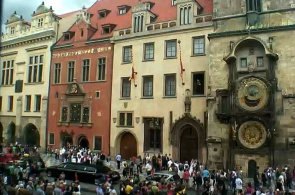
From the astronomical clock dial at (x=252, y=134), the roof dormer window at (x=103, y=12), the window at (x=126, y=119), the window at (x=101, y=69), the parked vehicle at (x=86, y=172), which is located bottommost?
the parked vehicle at (x=86, y=172)

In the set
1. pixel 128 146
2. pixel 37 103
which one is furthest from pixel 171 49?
pixel 37 103

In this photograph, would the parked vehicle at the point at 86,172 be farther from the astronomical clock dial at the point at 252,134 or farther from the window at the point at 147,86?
the window at the point at 147,86

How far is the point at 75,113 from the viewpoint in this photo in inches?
1389

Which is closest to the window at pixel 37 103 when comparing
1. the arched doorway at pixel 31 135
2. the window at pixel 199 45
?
the arched doorway at pixel 31 135

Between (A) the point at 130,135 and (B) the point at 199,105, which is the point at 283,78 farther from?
(A) the point at 130,135

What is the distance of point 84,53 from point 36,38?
8.19 m

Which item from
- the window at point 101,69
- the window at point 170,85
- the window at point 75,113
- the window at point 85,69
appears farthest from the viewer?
the window at point 85,69

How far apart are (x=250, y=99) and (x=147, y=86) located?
10.7m

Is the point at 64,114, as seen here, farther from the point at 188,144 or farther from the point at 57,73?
the point at 188,144

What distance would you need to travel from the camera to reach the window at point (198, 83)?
28.0 m

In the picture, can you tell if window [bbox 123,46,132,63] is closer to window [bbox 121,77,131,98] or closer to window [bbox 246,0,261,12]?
window [bbox 121,77,131,98]

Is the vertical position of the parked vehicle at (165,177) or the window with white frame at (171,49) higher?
the window with white frame at (171,49)

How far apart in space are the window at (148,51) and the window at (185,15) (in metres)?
3.73

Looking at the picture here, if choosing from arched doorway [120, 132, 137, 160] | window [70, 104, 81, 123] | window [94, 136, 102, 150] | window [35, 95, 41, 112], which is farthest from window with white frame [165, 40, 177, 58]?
window [35, 95, 41, 112]
